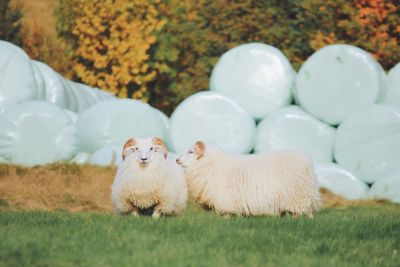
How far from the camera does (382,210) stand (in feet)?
38.9

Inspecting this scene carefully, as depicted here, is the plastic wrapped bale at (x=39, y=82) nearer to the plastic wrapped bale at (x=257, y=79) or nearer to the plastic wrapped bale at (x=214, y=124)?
the plastic wrapped bale at (x=214, y=124)

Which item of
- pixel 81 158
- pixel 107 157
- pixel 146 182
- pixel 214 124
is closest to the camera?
pixel 146 182

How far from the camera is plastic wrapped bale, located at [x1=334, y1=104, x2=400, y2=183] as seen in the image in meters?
13.6

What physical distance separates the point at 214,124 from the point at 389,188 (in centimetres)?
327

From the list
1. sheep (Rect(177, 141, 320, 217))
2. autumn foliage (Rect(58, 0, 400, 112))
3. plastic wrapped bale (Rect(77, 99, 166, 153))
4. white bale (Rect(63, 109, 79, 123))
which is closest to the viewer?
sheep (Rect(177, 141, 320, 217))

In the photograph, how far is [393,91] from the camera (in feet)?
46.5

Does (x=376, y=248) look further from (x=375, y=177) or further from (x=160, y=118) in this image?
(x=160, y=118)

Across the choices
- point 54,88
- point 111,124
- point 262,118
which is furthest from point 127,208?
point 54,88

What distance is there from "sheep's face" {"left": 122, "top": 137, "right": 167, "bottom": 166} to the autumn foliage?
34.8 feet

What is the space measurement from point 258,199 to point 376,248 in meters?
2.16

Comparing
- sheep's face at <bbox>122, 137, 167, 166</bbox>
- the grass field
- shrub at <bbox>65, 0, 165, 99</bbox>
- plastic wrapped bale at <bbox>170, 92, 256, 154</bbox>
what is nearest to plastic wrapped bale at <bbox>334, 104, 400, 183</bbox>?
plastic wrapped bale at <bbox>170, 92, 256, 154</bbox>

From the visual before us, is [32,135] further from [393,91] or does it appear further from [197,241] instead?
[197,241]

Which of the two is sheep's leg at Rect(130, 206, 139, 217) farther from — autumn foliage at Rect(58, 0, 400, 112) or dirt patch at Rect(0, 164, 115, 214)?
autumn foliage at Rect(58, 0, 400, 112)

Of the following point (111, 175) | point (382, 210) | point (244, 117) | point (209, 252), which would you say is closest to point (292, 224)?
point (209, 252)
